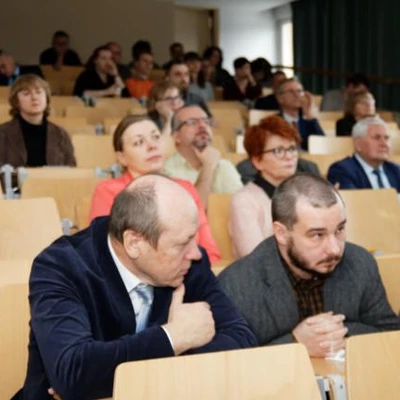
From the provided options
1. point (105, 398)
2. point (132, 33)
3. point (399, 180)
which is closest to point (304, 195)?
point (105, 398)

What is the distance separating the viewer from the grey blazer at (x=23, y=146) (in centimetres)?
550

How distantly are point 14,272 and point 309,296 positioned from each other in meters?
0.91

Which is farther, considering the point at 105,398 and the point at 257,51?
the point at 257,51

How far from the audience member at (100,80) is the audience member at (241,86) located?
126cm

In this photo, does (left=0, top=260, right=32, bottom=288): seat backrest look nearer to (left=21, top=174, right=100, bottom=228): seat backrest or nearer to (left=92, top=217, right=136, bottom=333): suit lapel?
(left=92, top=217, right=136, bottom=333): suit lapel

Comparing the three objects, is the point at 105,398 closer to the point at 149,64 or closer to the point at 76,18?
the point at 149,64

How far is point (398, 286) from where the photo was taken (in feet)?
9.96

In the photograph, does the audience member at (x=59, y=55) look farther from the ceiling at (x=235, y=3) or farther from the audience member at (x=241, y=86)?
the ceiling at (x=235, y=3)

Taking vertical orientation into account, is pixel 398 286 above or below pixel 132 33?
below

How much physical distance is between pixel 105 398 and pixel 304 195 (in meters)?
0.89

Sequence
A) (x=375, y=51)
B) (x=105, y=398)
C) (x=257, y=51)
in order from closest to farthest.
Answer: (x=105, y=398) < (x=375, y=51) < (x=257, y=51)

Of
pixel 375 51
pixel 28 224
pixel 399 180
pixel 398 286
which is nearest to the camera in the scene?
pixel 398 286

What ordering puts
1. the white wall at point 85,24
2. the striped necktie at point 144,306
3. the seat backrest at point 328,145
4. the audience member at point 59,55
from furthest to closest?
the white wall at point 85,24 → the audience member at point 59,55 → the seat backrest at point 328,145 → the striped necktie at point 144,306

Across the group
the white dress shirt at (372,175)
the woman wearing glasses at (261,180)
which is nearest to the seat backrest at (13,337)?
the woman wearing glasses at (261,180)
